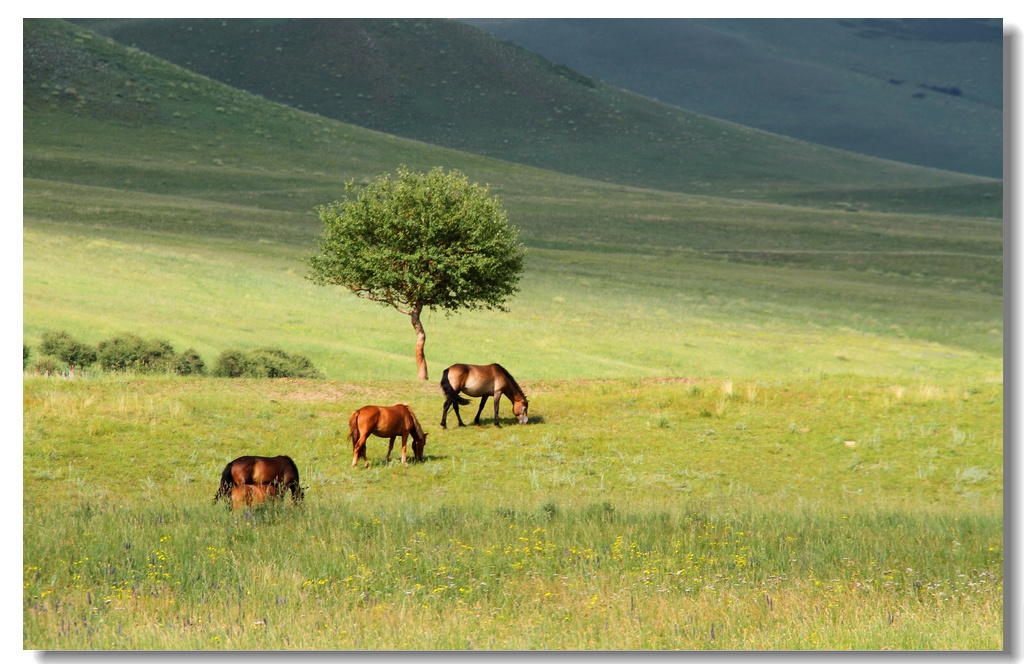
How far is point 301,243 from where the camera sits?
91688mm

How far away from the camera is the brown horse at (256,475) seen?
47.4 feet

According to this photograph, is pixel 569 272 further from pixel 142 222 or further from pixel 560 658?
pixel 560 658

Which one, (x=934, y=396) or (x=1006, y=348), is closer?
(x=1006, y=348)

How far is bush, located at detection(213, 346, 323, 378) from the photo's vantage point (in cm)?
4094

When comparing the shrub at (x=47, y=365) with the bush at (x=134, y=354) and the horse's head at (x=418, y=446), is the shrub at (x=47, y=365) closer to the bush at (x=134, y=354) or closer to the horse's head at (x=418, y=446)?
the bush at (x=134, y=354)

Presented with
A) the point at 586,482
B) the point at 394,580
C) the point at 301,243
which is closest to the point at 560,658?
the point at 394,580

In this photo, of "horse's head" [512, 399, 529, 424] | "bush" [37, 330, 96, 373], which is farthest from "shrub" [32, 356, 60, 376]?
"horse's head" [512, 399, 529, 424]

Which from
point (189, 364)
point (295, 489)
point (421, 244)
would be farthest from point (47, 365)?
point (295, 489)

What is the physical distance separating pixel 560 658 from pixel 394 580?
198cm

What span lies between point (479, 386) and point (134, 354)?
18.0 meters

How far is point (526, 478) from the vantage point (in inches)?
936

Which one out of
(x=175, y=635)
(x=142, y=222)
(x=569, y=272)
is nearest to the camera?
(x=175, y=635)

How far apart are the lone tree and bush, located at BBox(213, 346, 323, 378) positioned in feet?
15.1

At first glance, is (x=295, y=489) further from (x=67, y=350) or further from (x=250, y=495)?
(x=67, y=350)
